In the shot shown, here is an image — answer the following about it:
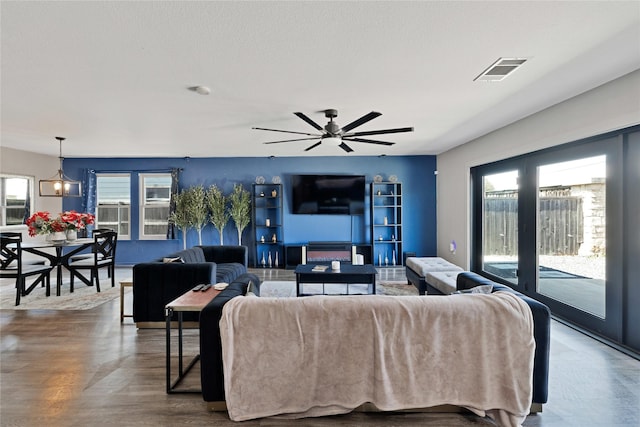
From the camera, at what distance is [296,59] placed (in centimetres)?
254

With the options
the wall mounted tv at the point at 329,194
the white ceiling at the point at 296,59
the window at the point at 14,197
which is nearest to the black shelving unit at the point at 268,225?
the wall mounted tv at the point at 329,194

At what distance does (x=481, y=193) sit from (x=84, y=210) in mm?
8597

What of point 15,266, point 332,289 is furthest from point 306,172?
point 15,266

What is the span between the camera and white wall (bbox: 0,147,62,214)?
621cm

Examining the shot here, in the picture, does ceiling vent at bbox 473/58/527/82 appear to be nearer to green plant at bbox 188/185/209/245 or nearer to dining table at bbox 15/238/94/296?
green plant at bbox 188/185/209/245

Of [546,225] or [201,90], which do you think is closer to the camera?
[201,90]

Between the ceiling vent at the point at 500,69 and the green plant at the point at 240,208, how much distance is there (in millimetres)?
5183

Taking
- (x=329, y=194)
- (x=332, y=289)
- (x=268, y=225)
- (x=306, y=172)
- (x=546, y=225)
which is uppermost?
(x=306, y=172)

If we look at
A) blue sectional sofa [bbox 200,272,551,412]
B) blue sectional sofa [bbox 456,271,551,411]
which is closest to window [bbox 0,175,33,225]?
blue sectional sofa [bbox 200,272,551,412]

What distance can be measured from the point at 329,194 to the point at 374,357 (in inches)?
208

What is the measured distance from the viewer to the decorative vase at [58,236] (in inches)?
198

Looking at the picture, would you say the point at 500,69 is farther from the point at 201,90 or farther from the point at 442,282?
the point at 201,90

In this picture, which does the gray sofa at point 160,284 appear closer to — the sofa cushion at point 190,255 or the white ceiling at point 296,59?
the sofa cushion at point 190,255

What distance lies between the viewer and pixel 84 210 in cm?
734
